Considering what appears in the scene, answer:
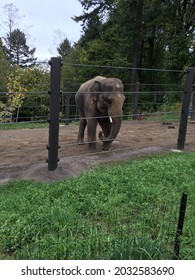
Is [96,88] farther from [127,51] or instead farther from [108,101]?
[127,51]

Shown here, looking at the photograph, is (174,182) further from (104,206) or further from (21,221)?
(21,221)

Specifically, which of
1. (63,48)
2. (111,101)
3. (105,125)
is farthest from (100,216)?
(63,48)

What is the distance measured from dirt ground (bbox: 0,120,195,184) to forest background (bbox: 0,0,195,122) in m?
8.28

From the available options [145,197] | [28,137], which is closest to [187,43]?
[28,137]

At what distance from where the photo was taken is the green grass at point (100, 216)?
2666 millimetres

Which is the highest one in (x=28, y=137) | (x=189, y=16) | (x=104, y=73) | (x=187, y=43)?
(x=189, y=16)

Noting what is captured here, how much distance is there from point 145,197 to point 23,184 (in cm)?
144

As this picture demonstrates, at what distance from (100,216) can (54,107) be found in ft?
5.90

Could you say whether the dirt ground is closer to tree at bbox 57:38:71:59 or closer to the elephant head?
the elephant head

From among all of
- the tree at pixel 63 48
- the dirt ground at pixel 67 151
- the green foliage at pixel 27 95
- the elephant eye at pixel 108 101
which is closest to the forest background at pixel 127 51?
the green foliage at pixel 27 95

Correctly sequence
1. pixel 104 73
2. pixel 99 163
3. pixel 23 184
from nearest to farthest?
pixel 23 184, pixel 99 163, pixel 104 73

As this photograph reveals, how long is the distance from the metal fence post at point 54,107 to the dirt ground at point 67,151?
0.58 ft

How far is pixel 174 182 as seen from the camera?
15.3 feet

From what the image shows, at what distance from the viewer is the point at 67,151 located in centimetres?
666
